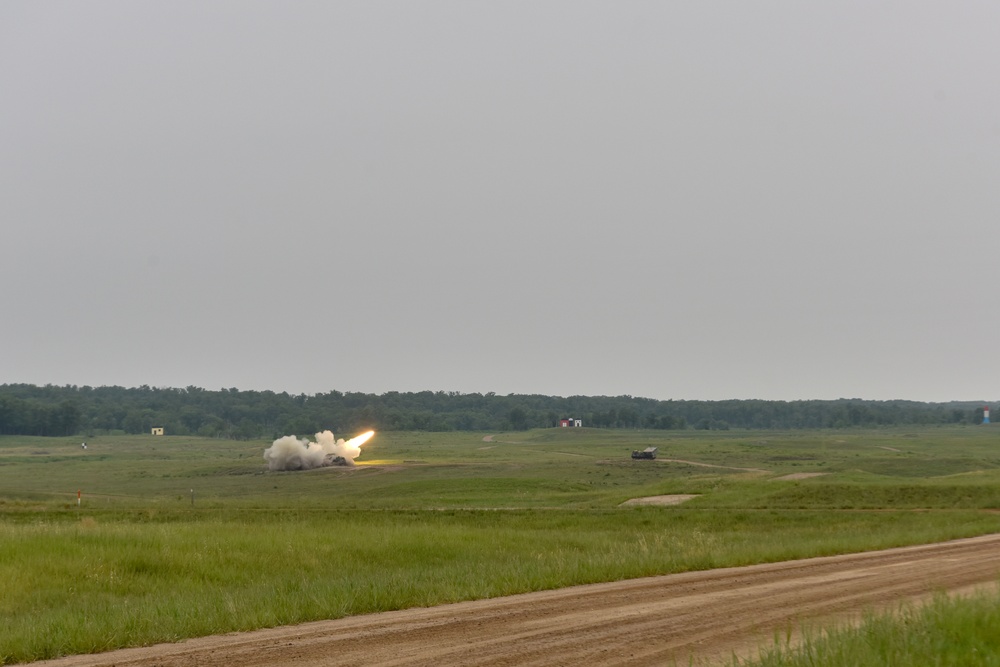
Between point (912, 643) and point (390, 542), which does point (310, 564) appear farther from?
point (912, 643)

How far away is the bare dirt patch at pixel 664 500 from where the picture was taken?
Result: 5465 centimetres

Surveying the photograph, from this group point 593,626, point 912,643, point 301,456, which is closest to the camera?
point 912,643

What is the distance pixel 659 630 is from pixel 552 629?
5.56 feet

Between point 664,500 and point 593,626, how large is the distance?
136ft

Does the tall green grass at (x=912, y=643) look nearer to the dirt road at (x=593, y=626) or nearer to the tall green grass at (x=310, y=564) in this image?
the dirt road at (x=593, y=626)

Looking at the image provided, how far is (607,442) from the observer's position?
569 ft

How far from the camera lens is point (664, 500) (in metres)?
56.1

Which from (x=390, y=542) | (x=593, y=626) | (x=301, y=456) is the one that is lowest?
(x=390, y=542)

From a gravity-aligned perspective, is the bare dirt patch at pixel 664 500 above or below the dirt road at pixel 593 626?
below

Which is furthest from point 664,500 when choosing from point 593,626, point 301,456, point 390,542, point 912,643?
point 301,456

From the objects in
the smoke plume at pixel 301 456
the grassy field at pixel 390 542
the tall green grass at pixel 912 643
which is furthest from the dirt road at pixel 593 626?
the smoke plume at pixel 301 456

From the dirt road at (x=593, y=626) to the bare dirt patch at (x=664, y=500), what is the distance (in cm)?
3246

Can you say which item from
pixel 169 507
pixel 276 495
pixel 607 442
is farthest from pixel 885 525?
pixel 607 442

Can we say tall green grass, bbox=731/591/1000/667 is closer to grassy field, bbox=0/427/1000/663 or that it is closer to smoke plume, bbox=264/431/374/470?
grassy field, bbox=0/427/1000/663
